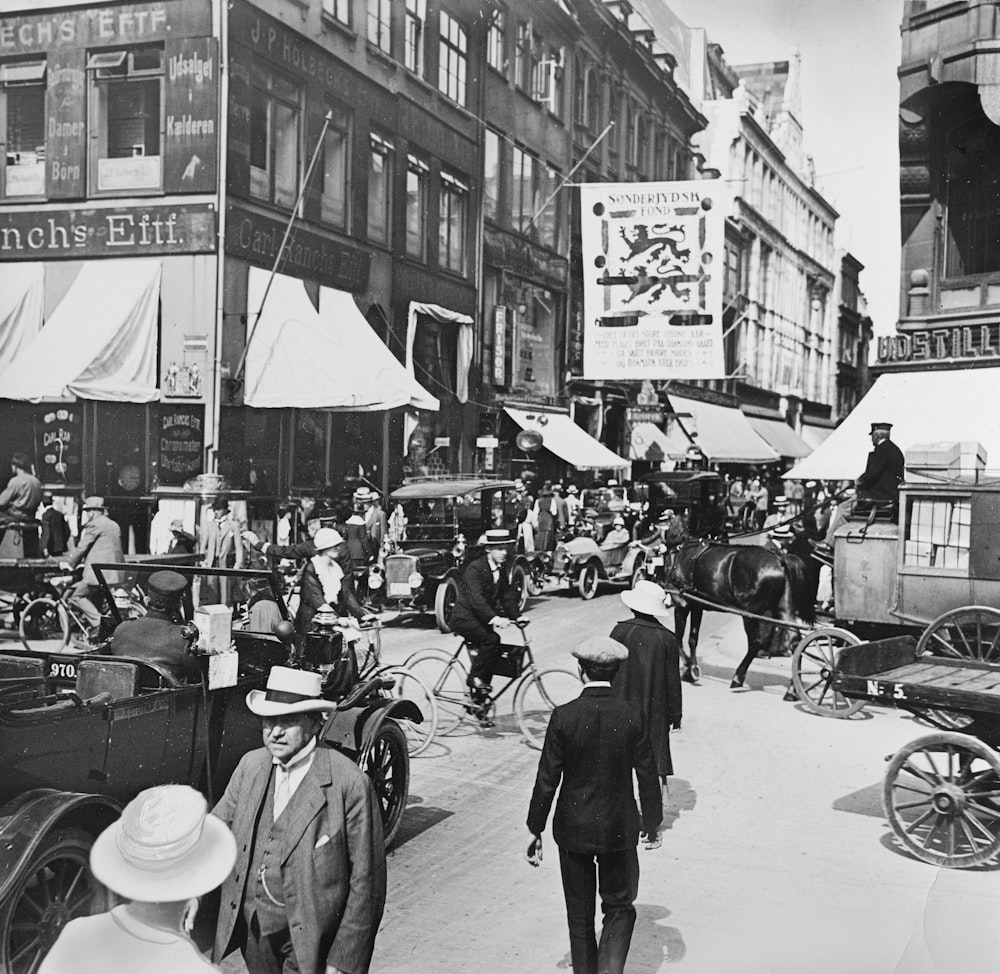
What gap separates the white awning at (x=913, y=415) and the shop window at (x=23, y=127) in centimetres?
537

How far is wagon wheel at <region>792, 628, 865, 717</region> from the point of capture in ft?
27.1

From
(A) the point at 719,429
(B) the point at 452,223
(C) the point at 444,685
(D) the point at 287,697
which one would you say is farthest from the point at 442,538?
(D) the point at 287,697

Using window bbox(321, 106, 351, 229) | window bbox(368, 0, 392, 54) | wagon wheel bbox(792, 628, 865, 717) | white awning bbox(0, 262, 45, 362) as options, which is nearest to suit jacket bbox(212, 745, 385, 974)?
white awning bbox(0, 262, 45, 362)

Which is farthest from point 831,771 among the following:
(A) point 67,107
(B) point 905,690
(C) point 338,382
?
(A) point 67,107

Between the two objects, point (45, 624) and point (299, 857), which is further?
point (45, 624)

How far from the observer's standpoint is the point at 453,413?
6195 mm

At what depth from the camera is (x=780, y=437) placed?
7.50 m

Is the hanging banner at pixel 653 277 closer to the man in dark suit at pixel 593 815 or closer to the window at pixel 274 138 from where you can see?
the window at pixel 274 138

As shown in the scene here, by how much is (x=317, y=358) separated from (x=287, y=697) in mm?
2256

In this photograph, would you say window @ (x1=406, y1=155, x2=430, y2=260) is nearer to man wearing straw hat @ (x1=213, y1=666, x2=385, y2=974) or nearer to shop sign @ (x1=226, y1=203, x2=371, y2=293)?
shop sign @ (x1=226, y1=203, x2=371, y2=293)

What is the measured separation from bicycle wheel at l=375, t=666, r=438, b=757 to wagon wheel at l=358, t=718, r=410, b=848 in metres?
1.39

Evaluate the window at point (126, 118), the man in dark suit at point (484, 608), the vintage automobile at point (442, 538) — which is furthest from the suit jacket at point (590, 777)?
the man in dark suit at point (484, 608)

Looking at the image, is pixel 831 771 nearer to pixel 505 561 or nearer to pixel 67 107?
pixel 505 561

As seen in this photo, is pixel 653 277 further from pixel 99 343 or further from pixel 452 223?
pixel 99 343
